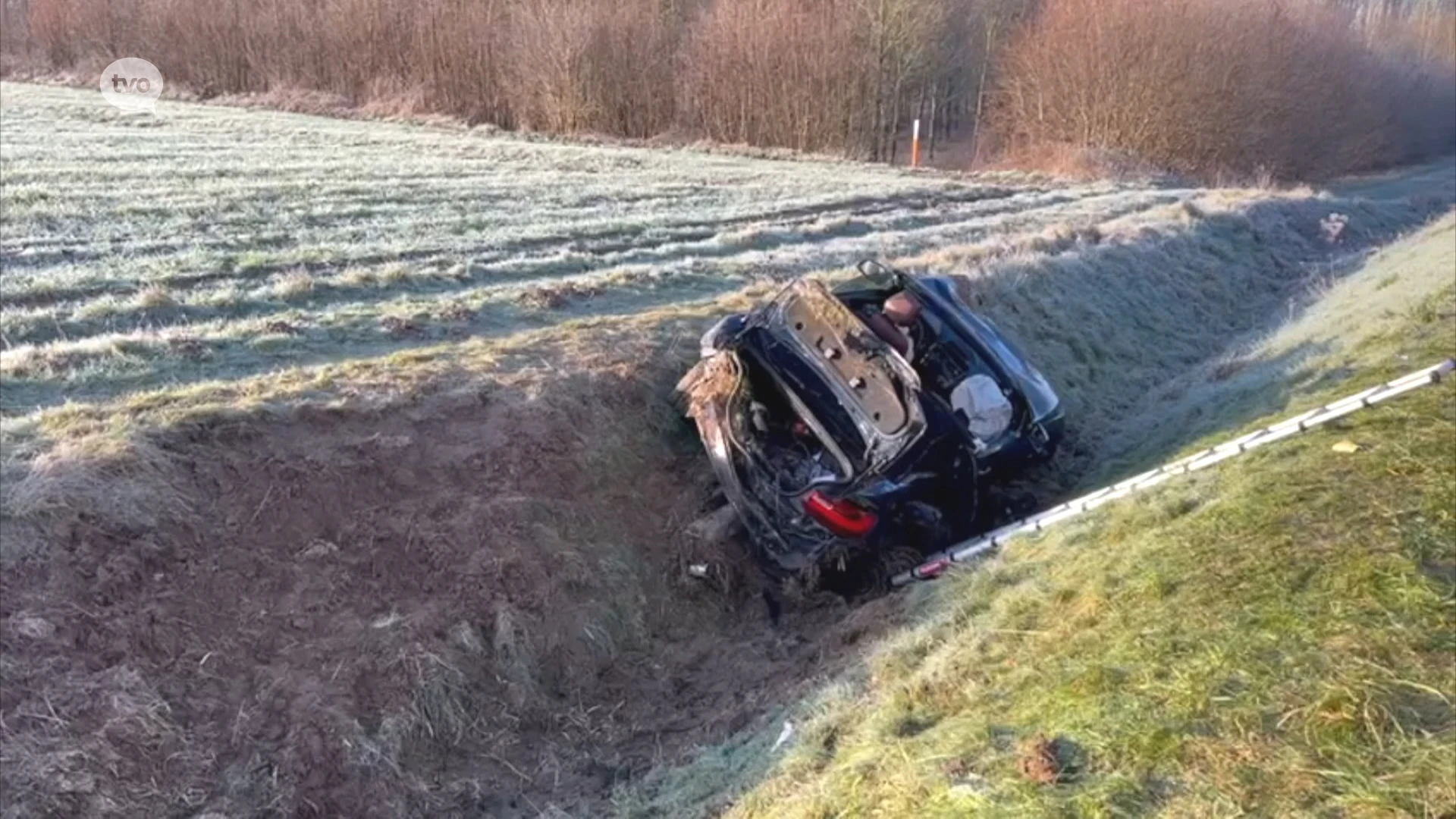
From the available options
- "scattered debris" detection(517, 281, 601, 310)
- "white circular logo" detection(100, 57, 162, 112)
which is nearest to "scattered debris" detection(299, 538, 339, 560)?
"scattered debris" detection(517, 281, 601, 310)

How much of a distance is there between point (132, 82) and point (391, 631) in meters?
38.5

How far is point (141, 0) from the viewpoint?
38.2 m

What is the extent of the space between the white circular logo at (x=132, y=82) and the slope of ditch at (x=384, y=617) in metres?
33.1

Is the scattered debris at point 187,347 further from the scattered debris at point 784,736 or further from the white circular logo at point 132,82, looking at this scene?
the white circular logo at point 132,82

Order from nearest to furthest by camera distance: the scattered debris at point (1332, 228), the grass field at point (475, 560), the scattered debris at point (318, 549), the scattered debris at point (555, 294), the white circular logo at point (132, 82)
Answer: the grass field at point (475, 560) < the scattered debris at point (318, 549) < the scattered debris at point (555, 294) < the scattered debris at point (1332, 228) < the white circular logo at point (132, 82)

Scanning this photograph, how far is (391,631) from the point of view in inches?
227

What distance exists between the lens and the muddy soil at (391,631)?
16.2ft

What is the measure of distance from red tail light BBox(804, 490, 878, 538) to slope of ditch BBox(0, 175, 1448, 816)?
543mm

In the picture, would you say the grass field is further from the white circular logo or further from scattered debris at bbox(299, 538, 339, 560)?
the white circular logo

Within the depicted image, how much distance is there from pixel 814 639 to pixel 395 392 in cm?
308

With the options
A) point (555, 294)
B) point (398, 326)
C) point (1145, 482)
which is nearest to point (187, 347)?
point (398, 326)

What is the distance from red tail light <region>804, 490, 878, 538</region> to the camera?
6996 mm

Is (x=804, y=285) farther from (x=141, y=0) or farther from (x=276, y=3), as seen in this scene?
(x=141, y=0)

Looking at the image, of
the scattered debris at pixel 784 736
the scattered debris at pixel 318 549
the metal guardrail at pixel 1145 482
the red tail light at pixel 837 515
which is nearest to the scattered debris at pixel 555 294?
the red tail light at pixel 837 515
